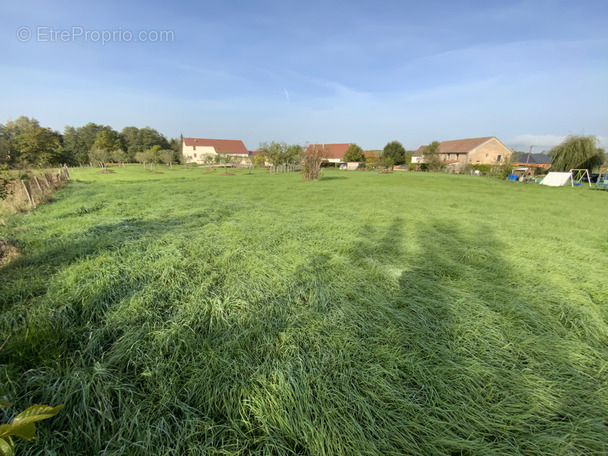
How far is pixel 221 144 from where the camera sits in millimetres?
57094

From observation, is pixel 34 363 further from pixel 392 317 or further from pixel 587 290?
pixel 587 290

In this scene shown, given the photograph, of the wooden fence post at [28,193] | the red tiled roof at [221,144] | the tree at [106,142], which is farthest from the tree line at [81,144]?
the wooden fence post at [28,193]

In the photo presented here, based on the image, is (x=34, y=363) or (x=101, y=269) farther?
(x=101, y=269)

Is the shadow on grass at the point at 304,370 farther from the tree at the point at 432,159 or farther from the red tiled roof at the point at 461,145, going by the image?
the red tiled roof at the point at 461,145

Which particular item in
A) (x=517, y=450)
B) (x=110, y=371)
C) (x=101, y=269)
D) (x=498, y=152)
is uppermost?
(x=498, y=152)

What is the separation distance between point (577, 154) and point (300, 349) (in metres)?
36.6

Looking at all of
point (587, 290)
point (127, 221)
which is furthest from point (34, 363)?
point (587, 290)

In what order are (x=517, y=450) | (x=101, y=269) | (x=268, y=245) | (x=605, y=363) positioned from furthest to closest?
(x=268, y=245), (x=101, y=269), (x=605, y=363), (x=517, y=450)

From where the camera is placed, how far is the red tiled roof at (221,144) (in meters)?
55.3

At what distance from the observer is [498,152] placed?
41.2m

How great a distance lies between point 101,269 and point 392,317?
3.42 m

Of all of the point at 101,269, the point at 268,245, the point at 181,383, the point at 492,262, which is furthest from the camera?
the point at 268,245

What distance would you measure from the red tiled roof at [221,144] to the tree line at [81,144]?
224 inches

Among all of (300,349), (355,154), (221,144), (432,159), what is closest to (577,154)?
(432,159)
